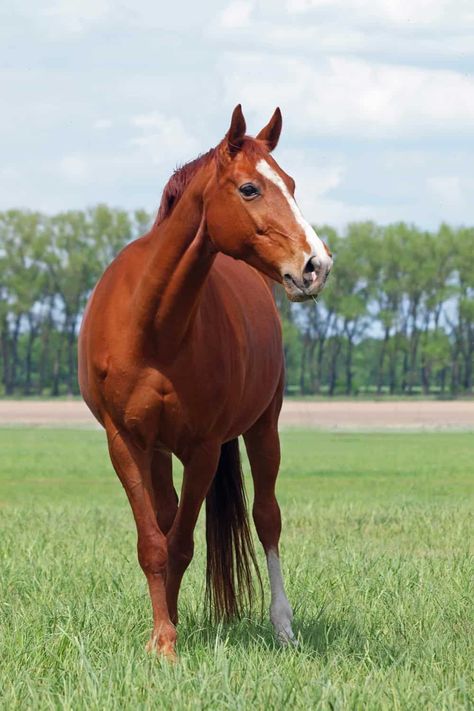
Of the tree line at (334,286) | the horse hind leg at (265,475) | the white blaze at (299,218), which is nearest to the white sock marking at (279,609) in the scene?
the horse hind leg at (265,475)

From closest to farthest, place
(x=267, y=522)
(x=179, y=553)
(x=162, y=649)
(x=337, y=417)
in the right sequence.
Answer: (x=162, y=649), (x=179, y=553), (x=267, y=522), (x=337, y=417)

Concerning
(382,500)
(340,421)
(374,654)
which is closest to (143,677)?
(374,654)

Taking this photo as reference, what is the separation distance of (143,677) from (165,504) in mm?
1694

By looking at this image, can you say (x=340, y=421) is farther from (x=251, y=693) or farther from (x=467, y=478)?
(x=251, y=693)

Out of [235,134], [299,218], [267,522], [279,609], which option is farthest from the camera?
[267,522]

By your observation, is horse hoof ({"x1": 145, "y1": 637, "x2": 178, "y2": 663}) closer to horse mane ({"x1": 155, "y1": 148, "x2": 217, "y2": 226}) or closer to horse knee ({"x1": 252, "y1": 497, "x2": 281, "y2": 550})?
horse knee ({"x1": 252, "y1": 497, "x2": 281, "y2": 550})

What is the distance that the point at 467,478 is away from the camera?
74.1 ft

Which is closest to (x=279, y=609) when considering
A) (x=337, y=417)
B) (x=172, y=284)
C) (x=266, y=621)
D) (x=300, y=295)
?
(x=266, y=621)

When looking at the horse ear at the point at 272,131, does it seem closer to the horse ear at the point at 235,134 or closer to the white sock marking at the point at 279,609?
the horse ear at the point at 235,134

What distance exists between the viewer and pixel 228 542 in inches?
284

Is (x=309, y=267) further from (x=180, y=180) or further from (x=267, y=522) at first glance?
(x=267, y=522)

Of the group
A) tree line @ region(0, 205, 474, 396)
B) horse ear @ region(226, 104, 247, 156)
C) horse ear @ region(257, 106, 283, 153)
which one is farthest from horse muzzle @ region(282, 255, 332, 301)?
tree line @ region(0, 205, 474, 396)

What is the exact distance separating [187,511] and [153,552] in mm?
338

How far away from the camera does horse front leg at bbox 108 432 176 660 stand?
6.15 metres
